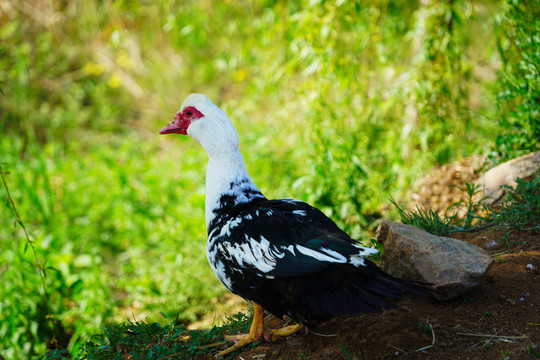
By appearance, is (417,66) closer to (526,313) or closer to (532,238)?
(532,238)

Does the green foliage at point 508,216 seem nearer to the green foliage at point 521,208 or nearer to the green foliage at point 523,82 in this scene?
the green foliage at point 521,208

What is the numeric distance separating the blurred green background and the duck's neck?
5.25 feet

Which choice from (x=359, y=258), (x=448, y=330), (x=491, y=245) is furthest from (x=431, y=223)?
(x=359, y=258)

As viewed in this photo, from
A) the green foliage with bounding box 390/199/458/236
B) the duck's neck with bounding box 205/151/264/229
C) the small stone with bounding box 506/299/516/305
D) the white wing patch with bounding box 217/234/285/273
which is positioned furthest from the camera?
the green foliage with bounding box 390/199/458/236

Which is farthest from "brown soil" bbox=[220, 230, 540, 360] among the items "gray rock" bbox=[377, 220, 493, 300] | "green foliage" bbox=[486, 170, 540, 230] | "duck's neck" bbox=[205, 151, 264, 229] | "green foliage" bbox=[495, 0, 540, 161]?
"green foliage" bbox=[495, 0, 540, 161]

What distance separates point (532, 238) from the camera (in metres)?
2.95

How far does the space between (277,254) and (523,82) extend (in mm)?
2758

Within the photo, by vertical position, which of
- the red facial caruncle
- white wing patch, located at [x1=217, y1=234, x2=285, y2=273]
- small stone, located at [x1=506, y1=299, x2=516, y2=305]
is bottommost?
small stone, located at [x1=506, y1=299, x2=516, y2=305]

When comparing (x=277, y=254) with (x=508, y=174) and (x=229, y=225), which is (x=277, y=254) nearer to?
(x=229, y=225)

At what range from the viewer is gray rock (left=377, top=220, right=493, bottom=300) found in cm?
242

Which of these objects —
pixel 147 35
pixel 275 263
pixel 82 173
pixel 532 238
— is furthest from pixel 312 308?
pixel 147 35

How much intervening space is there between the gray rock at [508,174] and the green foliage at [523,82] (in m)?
0.32

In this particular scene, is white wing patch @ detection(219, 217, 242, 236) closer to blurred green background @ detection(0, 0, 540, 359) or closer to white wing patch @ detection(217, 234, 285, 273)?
white wing patch @ detection(217, 234, 285, 273)

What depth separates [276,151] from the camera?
556cm
